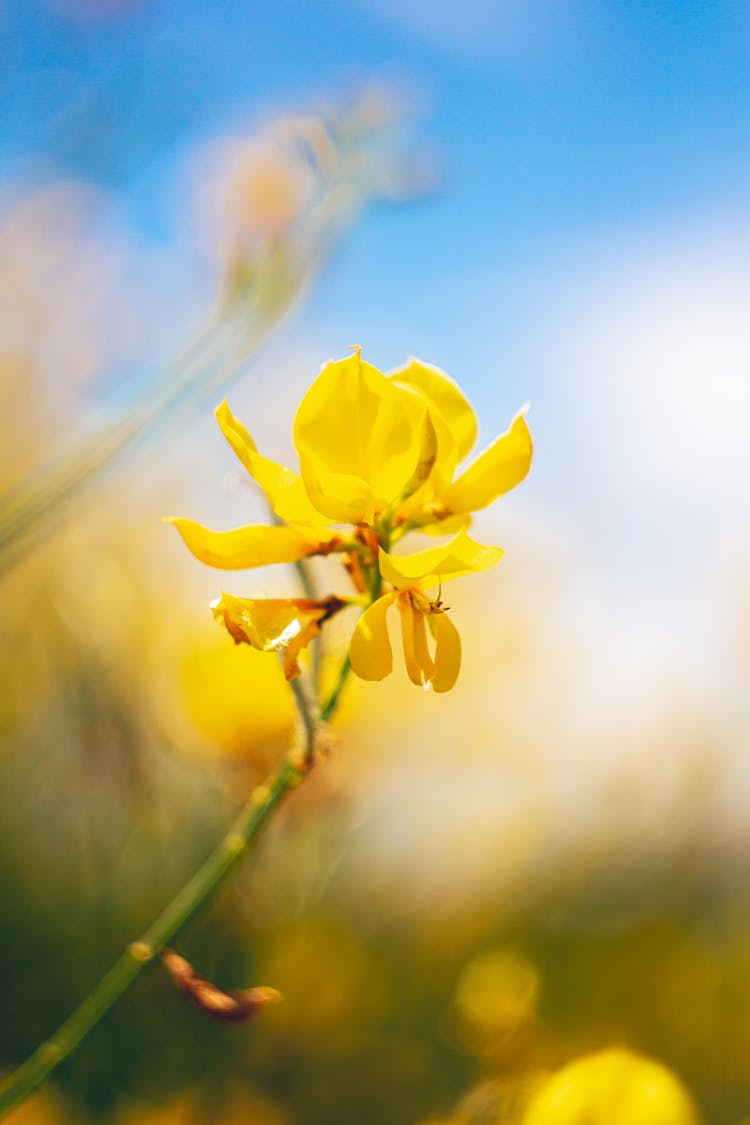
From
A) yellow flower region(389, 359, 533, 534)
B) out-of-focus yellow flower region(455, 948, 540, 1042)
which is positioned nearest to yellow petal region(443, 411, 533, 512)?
yellow flower region(389, 359, 533, 534)

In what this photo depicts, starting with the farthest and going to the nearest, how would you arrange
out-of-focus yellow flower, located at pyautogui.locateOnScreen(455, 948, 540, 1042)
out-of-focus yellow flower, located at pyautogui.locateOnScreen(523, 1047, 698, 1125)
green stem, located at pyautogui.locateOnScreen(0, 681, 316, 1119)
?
out-of-focus yellow flower, located at pyautogui.locateOnScreen(455, 948, 540, 1042), out-of-focus yellow flower, located at pyautogui.locateOnScreen(523, 1047, 698, 1125), green stem, located at pyautogui.locateOnScreen(0, 681, 316, 1119)

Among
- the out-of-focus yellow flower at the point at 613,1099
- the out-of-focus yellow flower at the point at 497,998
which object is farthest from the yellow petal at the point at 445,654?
the out-of-focus yellow flower at the point at 497,998

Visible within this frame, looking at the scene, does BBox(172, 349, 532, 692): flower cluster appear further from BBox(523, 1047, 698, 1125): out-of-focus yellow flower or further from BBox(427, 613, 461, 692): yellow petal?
BBox(523, 1047, 698, 1125): out-of-focus yellow flower

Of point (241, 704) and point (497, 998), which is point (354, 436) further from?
point (497, 998)

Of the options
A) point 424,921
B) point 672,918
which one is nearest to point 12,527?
point 424,921

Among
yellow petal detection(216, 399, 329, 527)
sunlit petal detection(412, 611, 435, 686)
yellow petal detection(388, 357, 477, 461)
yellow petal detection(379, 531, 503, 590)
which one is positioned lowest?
sunlit petal detection(412, 611, 435, 686)

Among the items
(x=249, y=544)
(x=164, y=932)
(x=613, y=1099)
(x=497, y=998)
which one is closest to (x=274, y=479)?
(x=249, y=544)
